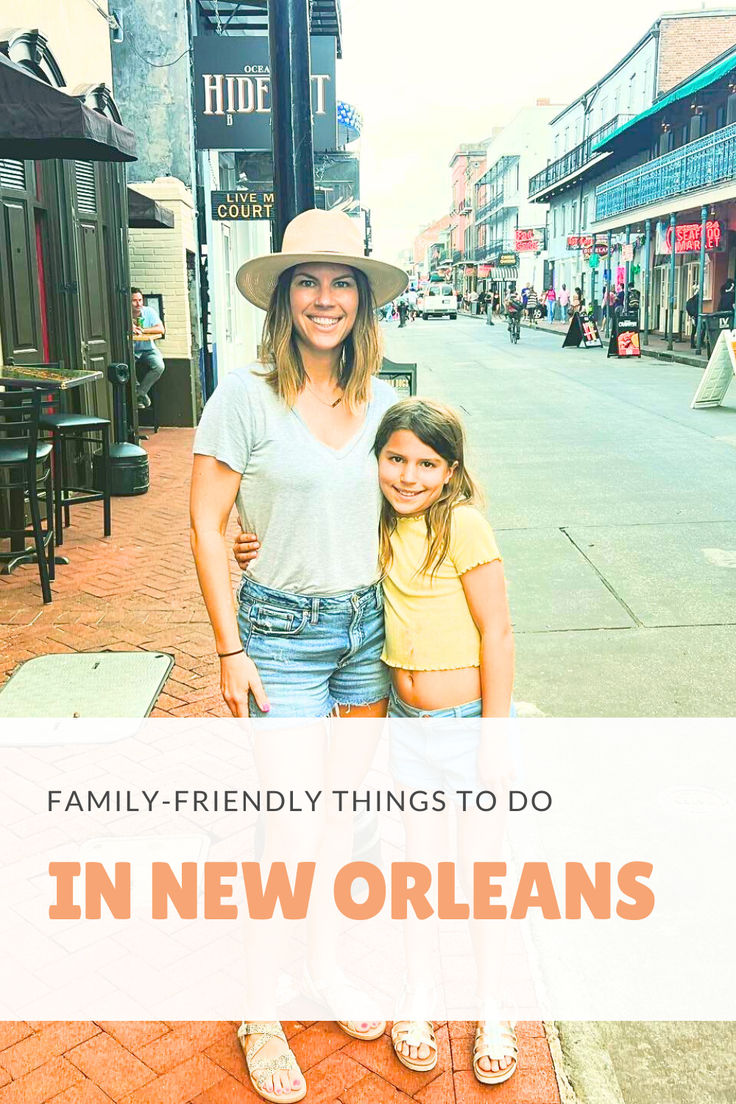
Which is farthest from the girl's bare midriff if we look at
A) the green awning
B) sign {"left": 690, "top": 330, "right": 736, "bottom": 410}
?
the green awning

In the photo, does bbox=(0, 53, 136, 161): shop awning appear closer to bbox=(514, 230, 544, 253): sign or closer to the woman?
the woman

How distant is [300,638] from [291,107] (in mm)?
2422

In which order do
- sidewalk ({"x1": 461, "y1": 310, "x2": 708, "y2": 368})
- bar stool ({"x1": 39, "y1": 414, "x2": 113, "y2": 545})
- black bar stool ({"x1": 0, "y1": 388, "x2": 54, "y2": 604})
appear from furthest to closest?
1. sidewalk ({"x1": 461, "y1": 310, "x2": 708, "y2": 368})
2. bar stool ({"x1": 39, "y1": 414, "x2": 113, "y2": 545})
3. black bar stool ({"x1": 0, "y1": 388, "x2": 54, "y2": 604})

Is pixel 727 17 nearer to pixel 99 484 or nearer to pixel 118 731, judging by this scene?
pixel 99 484

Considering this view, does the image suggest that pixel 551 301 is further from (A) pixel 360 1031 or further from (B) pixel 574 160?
(A) pixel 360 1031

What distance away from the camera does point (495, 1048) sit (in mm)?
2596

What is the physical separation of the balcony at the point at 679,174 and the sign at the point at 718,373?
1116cm

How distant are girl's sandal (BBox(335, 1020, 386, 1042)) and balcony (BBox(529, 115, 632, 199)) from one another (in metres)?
45.7

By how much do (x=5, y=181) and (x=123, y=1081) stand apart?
7218 mm

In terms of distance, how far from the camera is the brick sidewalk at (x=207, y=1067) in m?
2.50

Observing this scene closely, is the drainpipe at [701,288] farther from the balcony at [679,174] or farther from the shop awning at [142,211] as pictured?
the shop awning at [142,211]

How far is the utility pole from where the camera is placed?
410 centimetres

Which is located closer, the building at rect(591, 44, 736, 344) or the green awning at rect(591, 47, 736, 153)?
the building at rect(591, 44, 736, 344)

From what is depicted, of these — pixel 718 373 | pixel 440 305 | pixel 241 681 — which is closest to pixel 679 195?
pixel 718 373
